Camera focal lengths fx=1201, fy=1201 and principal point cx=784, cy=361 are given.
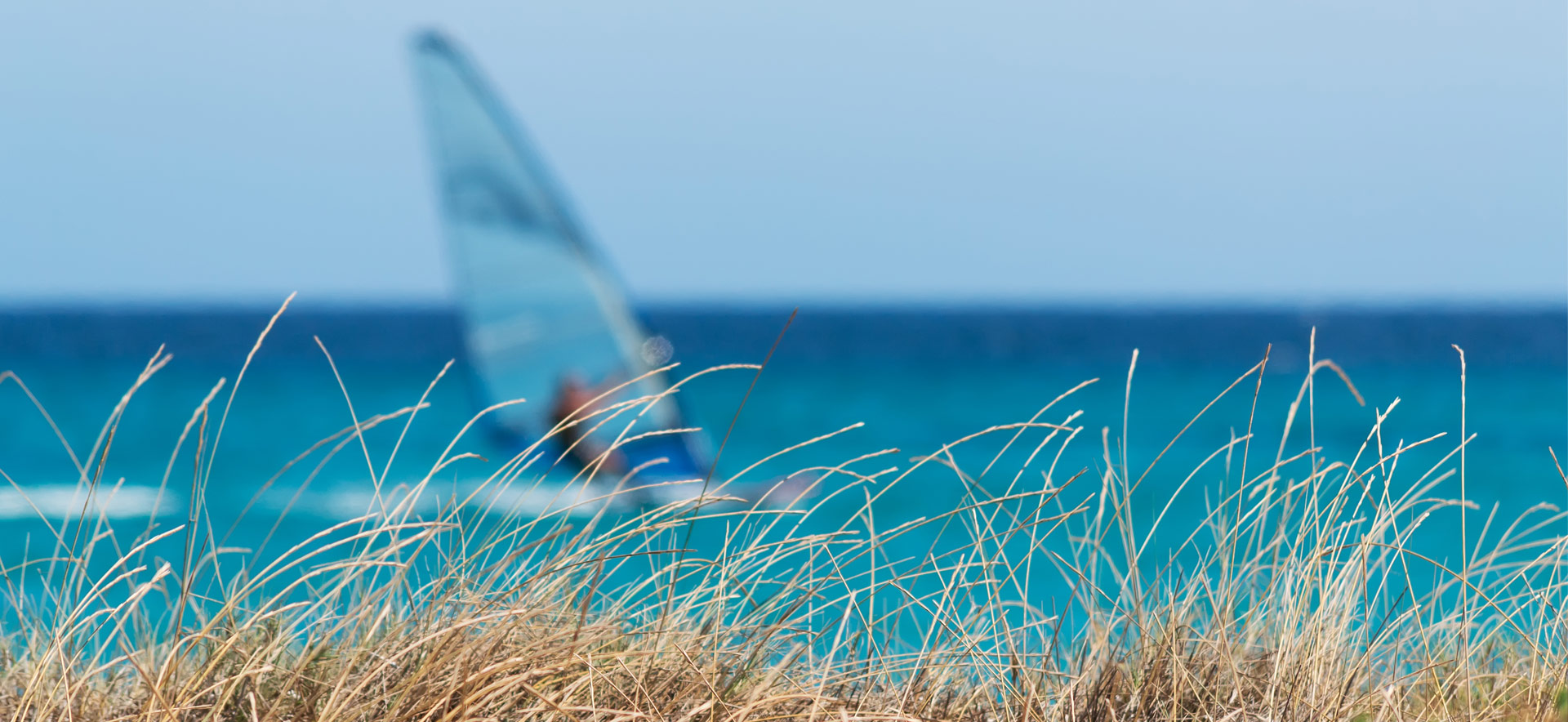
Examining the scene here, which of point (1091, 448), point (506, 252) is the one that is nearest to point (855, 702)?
point (506, 252)

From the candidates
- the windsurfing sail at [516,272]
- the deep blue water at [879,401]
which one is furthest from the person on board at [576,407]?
the deep blue water at [879,401]

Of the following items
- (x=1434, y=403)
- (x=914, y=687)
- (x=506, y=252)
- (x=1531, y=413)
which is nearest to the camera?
(x=914, y=687)

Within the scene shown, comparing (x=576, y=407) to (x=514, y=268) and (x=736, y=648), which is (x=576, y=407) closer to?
(x=514, y=268)

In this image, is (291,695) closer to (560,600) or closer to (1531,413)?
(560,600)

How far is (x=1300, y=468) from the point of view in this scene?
15.3 metres

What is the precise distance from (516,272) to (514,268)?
6 cm

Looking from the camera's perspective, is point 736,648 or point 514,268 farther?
point 514,268

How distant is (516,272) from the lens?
560 inches

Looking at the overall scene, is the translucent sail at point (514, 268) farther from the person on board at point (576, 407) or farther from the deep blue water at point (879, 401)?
the deep blue water at point (879, 401)

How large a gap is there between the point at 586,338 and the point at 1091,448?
8.14 m

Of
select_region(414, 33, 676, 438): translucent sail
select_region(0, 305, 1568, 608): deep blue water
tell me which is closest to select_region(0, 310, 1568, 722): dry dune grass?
select_region(0, 305, 1568, 608): deep blue water

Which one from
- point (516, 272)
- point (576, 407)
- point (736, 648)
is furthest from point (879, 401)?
point (736, 648)

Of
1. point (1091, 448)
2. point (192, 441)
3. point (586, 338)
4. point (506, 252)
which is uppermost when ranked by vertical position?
point (506, 252)

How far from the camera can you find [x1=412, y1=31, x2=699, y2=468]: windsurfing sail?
521 inches
